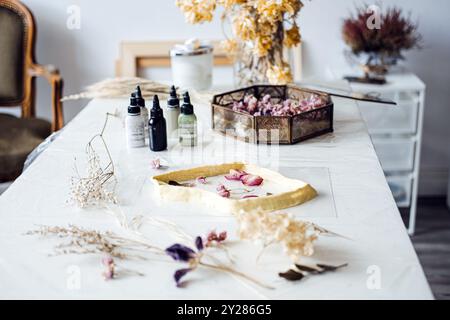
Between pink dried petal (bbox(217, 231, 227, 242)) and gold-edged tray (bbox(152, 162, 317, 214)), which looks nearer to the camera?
pink dried petal (bbox(217, 231, 227, 242))

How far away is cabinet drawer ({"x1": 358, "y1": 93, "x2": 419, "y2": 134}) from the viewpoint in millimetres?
3080

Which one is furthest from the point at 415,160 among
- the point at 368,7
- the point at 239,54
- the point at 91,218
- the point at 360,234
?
the point at 91,218

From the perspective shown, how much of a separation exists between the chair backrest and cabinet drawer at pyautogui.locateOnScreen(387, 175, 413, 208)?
1.85 m

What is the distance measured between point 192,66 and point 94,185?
3.58 ft

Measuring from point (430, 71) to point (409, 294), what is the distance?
8.11 ft

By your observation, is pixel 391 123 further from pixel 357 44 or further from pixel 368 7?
pixel 368 7

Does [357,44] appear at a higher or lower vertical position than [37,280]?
higher

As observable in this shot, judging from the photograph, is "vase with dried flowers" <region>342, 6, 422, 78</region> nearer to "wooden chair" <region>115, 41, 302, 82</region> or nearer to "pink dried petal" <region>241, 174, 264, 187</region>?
"wooden chair" <region>115, 41, 302, 82</region>

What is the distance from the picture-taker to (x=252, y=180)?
174 centimetres

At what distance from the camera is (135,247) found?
4.60ft

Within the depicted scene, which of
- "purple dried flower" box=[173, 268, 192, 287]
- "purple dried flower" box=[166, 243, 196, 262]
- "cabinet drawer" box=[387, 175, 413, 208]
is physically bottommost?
"cabinet drawer" box=[387, 175, 413, 208]

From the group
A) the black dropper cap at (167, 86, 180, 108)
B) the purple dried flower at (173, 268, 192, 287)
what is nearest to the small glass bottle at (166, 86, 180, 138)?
the black dropper cap at (167, 86, 180, 108)

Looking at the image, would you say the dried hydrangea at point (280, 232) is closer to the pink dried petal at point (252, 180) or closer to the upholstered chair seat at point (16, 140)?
the pink dried petal at point (252, 180)

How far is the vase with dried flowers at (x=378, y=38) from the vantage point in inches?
121
